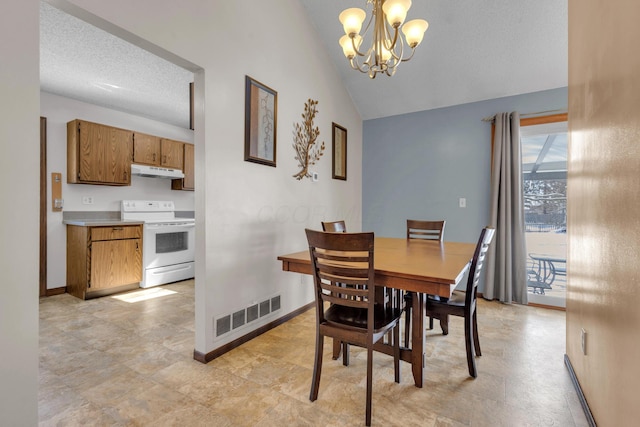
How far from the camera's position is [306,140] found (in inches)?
124

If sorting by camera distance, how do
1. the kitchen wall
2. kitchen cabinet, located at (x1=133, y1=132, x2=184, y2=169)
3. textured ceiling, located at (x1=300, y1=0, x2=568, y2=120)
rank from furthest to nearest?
kitchen cabinet, located at (x1=133, y1=132, x2=184, y2=169) → the kitchen wall → textured ceiling, located at (x1=300, y1=0, x2=568, y2=120)

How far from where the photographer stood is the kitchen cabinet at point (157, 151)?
412 cm

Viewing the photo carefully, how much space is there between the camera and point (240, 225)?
2.37 meters

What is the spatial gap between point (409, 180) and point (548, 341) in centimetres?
235

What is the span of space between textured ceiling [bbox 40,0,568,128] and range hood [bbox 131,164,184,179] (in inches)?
33.4

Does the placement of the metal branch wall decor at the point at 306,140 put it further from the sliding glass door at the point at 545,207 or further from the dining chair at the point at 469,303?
the sliding glass door at the point at 545,207

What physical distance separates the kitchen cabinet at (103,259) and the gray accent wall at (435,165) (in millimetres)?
3198

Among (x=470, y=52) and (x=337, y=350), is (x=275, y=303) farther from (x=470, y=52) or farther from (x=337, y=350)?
(x=470, y=52)

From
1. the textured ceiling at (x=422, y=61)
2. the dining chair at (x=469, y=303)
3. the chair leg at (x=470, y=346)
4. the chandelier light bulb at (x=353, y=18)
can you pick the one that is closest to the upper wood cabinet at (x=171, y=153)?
the textured ceiling at (x=422, y=61)

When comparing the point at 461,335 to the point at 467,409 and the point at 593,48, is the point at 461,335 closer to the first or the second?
the point at 467,409

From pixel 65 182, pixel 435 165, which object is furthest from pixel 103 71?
pixel 435 165

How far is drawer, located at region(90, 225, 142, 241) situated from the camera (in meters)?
3.42

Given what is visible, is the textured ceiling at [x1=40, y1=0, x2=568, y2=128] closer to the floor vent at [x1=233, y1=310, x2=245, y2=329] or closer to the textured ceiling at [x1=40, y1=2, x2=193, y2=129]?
the textured ceiling at [x1=40, y1=2, x2=193, y2=129]

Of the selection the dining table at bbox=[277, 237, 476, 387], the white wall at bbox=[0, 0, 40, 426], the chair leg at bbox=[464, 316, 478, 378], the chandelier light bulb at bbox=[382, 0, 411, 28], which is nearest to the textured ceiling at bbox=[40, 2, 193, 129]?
the white wall at bbox=[0, 0, 40, 426]
